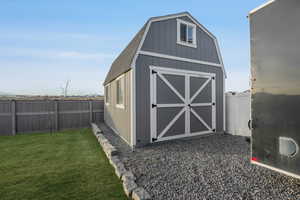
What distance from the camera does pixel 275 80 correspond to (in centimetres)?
233

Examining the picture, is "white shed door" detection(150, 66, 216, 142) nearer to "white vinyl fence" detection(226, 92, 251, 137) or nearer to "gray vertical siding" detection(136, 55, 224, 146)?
"gray vertical siding" detection(136, 55, 224, 146)

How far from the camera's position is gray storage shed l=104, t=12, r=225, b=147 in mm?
4957

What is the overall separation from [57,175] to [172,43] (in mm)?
Answer: 5411

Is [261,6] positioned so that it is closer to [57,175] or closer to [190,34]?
[190,34]

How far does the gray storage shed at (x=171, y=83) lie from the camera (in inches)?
195

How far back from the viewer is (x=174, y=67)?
560cm

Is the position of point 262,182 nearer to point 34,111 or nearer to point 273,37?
point 273,37

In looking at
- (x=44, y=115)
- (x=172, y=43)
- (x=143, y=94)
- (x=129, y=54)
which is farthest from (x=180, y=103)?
(x=44, y=115)

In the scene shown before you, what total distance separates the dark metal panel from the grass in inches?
103

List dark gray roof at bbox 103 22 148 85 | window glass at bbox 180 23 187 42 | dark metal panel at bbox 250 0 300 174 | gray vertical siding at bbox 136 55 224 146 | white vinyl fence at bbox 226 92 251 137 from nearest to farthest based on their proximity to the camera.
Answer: dark metal panel at bbox 250 0 300 174
gray vertical siding at bbox 136 55 224 146
dark gray roof at bbox 103 22 148 85
window glass at bbox 180 23 187 42
white vinyl fence at bbox 226 92 251 137

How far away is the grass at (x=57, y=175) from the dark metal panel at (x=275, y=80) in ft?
8.60

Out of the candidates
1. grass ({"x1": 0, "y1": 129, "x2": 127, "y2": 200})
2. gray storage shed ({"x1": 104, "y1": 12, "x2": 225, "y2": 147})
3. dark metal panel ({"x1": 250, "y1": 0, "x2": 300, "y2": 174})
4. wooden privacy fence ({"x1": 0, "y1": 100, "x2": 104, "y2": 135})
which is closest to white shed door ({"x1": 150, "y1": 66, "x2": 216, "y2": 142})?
gray storage shed ({"x1": 104, "y1": 12, "x2": 225, "y2": 147})

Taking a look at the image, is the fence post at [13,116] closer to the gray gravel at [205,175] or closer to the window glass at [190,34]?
the gray gravel at [205,175]

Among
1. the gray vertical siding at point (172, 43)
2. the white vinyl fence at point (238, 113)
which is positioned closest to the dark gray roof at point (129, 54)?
the gray vertical siding at point (172, 43)
